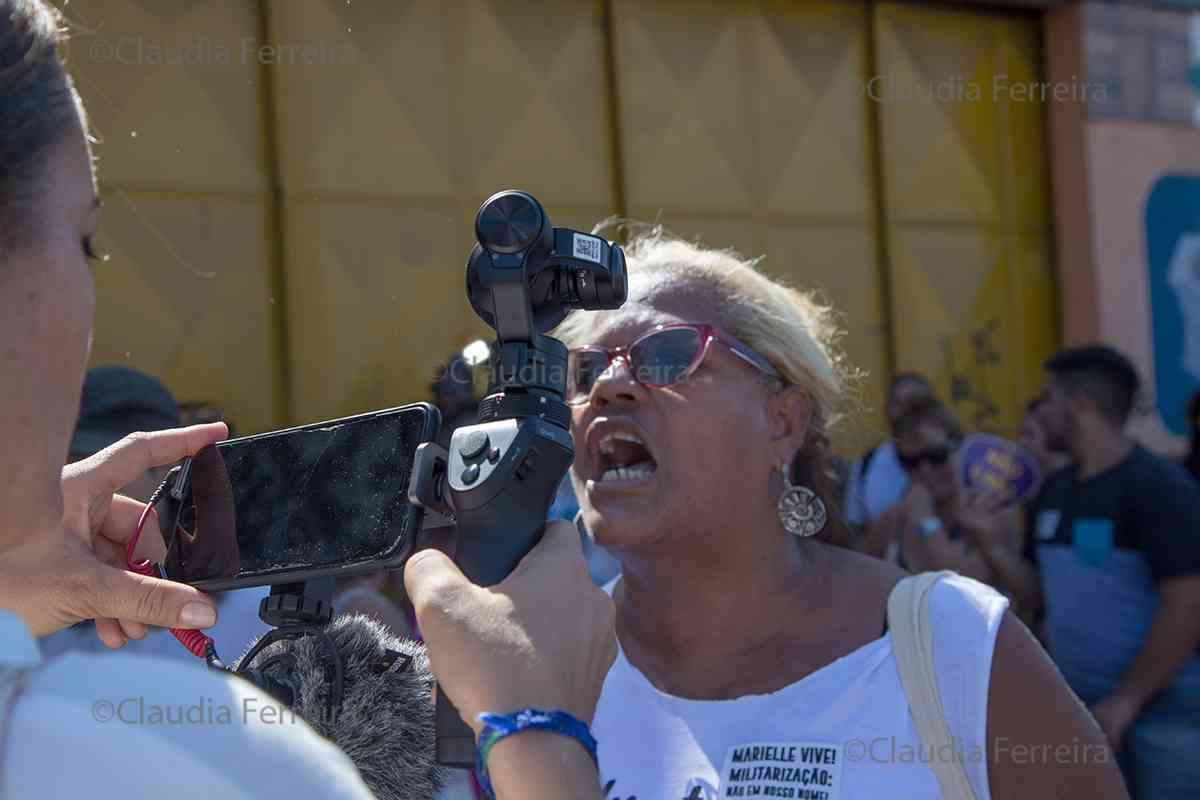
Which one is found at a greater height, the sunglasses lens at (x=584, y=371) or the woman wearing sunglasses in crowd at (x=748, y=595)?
the sunglasses lens at (x=584, y=371)

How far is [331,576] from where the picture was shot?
1.32 meters

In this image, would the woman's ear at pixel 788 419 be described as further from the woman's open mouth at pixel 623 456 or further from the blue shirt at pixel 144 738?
the blue shirt at pixel 144 738

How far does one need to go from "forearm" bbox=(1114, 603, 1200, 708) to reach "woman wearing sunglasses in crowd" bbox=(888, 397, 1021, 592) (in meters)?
0.63

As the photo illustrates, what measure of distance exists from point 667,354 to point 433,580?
1.21 m

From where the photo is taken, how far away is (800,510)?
2.44 meters

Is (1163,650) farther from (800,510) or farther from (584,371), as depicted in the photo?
(584,371)

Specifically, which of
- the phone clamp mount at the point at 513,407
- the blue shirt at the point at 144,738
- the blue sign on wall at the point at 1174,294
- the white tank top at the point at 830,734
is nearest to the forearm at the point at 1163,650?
the white tank top at the point at 830,734

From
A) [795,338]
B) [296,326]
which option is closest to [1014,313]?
[296,326]

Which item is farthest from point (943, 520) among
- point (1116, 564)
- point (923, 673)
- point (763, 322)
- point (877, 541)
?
point (923, 673)

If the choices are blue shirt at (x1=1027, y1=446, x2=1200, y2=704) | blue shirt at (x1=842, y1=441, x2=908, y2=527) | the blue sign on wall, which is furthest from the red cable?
the blue sign on wall

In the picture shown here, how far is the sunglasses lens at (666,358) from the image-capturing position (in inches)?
91.4

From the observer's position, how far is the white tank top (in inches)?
76.2

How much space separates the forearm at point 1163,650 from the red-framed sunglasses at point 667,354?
7.11 feet

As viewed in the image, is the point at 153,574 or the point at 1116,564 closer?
the point at 153,574
